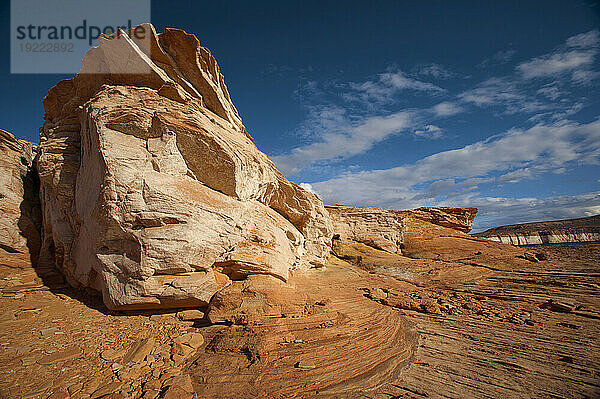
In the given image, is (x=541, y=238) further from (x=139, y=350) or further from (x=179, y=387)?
(x=139, y=350)

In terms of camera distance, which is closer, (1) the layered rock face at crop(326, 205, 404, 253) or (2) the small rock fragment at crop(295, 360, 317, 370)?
(2) the small rock fragment at crop(295, 360, 317, 370)

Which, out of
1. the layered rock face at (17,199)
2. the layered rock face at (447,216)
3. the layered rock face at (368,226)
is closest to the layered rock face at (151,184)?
the layered rock face at (17,199)

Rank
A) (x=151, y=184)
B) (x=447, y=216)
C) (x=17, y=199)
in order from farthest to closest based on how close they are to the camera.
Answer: (x=447, y=216) < (x=17, y=199) < (x=151, y=184)

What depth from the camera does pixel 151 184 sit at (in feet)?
23.8

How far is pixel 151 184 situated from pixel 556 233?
79.6 m

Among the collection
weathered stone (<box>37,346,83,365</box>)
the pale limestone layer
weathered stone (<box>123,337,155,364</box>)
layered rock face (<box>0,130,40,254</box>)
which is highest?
layered rock face (<box>0,130,40,254</box>)

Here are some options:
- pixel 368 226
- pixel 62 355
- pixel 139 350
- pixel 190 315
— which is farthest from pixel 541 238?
pixel 62 355

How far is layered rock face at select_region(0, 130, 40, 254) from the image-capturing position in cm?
921

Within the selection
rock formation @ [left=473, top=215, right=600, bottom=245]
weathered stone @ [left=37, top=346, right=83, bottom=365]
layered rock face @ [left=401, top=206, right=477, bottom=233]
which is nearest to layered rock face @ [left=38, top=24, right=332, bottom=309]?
weathered stone @ [left=37, top=346, right=83, bottom=365]

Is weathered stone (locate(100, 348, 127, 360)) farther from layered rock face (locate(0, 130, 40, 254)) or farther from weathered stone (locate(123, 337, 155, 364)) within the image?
layered rock face (locate(0, 130, 40, 254))

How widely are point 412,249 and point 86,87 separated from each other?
74.5 ft

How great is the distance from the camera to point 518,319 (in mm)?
7168

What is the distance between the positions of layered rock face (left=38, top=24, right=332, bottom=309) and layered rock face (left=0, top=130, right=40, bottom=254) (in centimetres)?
107

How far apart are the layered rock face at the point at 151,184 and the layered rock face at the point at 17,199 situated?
107cm
